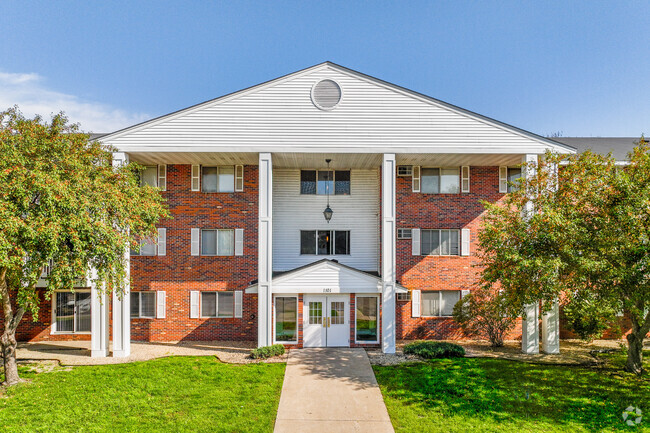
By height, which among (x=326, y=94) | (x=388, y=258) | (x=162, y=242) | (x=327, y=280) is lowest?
(x=327, y=280)

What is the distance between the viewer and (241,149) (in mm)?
13836

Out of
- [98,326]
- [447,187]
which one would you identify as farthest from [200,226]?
[447,187]

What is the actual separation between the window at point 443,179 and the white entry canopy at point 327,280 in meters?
4.88

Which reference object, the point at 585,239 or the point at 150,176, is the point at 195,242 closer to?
the point at 150,176

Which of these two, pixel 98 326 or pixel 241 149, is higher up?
pixel 241 149

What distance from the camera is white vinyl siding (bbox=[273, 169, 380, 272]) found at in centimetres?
1631

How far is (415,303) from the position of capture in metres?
15.9

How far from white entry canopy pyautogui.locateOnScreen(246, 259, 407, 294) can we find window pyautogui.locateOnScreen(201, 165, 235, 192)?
4.47 meters

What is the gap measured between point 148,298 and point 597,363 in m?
16.5

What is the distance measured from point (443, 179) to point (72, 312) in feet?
53.9

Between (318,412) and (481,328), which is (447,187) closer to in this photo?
(481,328)

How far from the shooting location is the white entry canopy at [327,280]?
14070 millimetres

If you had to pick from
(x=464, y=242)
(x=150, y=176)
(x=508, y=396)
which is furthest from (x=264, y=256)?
(x=508, y=396)

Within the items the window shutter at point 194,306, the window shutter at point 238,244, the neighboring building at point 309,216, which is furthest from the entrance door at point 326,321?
the window shutter at point 194,306
